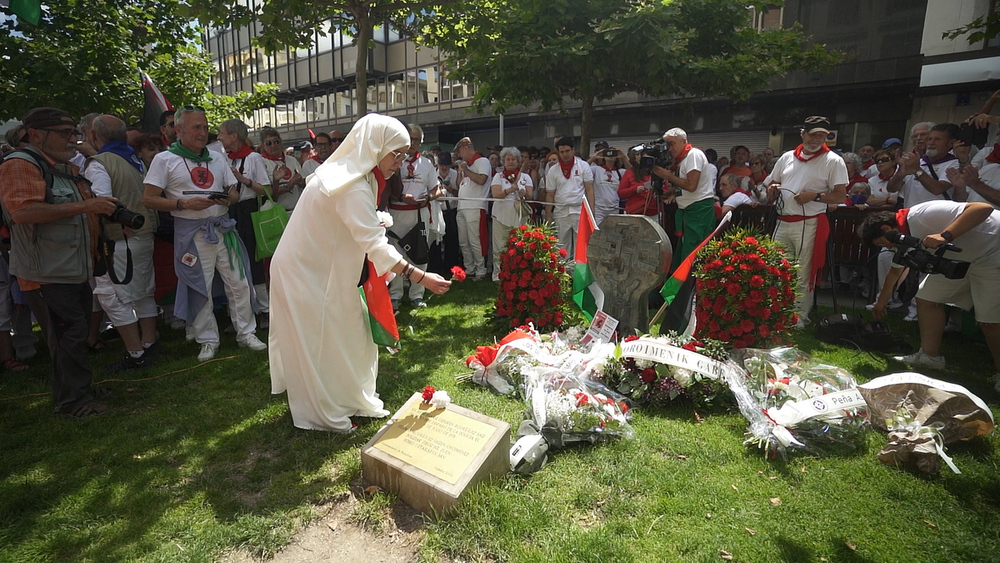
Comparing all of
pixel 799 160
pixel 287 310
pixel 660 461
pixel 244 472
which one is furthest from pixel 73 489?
pixel 799 160

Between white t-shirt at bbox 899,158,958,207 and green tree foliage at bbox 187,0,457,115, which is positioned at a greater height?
green tree foliage at bbox 187,0,457,115

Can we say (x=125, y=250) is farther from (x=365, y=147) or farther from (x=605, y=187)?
(x=605, y=187)

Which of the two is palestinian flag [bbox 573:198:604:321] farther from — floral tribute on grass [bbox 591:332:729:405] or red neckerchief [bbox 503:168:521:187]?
red neckerchief [bbox 503:168:521:187]

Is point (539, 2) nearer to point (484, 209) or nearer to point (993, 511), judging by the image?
point (484, 209)

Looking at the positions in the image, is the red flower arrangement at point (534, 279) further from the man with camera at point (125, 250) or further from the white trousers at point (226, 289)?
the man with camera at point (125, 250)

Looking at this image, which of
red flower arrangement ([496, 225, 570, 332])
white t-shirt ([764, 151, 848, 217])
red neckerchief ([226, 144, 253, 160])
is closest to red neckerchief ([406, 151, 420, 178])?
red neckerchief ([226, 144, 253, 160])

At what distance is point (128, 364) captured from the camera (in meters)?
5.26

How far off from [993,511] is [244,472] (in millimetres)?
4339

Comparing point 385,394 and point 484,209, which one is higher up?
point 484,209

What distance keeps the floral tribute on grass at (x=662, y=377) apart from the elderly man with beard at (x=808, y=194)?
2.06 m

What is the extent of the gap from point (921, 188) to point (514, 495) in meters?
6.51

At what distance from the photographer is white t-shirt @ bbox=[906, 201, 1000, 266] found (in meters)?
4.34

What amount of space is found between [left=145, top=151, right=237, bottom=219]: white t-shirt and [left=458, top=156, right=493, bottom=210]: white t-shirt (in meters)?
4.47

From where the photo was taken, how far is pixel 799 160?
6066mm
